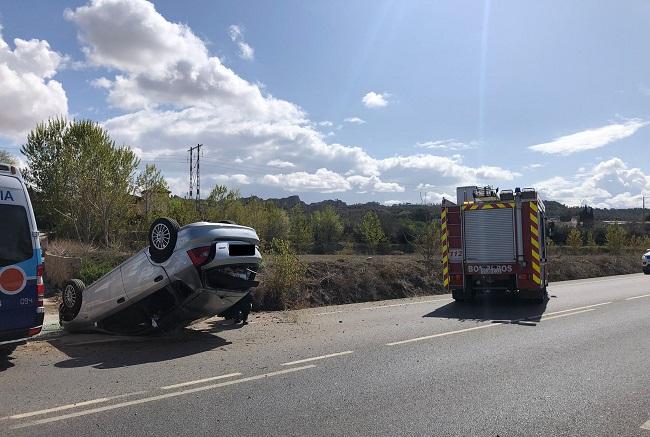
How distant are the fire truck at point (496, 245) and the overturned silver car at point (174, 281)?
7.02 meters

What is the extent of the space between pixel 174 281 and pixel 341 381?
10.2 ft

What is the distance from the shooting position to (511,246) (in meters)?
13.4

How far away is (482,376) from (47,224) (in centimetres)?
3584

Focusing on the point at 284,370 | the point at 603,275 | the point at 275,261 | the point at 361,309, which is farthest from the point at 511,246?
the point at 603,275

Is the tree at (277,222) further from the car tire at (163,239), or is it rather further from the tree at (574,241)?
the car tire at (163,239)

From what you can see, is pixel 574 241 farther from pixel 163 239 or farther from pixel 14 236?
pixel 14 236

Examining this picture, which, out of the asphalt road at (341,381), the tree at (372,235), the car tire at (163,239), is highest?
the tree at (372,235)

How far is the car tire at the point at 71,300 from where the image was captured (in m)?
8.92

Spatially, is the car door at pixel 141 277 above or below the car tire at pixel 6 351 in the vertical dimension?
above

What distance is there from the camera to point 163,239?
8008 mm

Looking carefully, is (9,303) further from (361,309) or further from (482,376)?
(361,309)

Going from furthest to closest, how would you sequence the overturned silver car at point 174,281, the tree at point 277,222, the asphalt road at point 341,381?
the tree at point 277,222 → the overturned silver car at point 174,281 → the asphalt road at point 341,381

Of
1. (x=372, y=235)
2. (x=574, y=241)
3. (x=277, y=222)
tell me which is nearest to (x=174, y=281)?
(x=574, y=241)

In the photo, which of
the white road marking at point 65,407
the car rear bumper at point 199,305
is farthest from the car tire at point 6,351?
the white road marking at point 65,407
